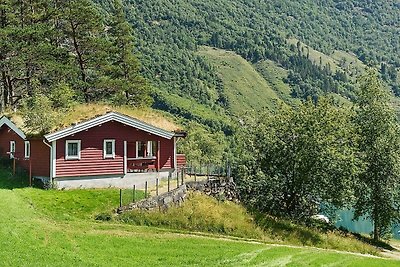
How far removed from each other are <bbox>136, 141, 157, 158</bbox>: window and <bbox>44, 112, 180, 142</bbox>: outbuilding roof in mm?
1843

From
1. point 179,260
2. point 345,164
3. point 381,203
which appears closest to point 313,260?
point 179,260

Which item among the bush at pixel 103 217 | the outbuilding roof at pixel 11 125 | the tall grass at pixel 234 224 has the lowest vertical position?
the tall grass at pixel 234 224

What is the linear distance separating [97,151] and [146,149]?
18.1 feet

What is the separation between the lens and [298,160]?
40.3 meters

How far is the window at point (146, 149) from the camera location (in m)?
39.3

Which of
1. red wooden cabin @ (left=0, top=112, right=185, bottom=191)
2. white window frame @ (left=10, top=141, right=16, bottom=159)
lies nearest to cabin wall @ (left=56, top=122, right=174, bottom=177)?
red wooden cabin @ (left=0, top=112, right=185, bottom=191)

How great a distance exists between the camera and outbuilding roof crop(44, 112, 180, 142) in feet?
108

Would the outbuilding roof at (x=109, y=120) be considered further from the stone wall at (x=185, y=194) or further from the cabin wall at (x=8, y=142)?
the cabin wall at (x=8, y=142)

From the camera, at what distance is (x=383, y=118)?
150 ft

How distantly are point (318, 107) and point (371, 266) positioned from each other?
1887 cm

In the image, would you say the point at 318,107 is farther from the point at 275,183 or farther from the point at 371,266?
the point at 371,266

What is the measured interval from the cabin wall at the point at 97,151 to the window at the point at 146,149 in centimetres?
139

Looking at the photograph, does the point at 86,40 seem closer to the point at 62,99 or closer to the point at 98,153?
the point at 62,99

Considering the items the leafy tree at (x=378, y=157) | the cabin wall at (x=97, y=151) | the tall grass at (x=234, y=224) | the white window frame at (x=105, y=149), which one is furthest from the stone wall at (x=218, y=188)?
the leafy tree at (x=378, y=157)
